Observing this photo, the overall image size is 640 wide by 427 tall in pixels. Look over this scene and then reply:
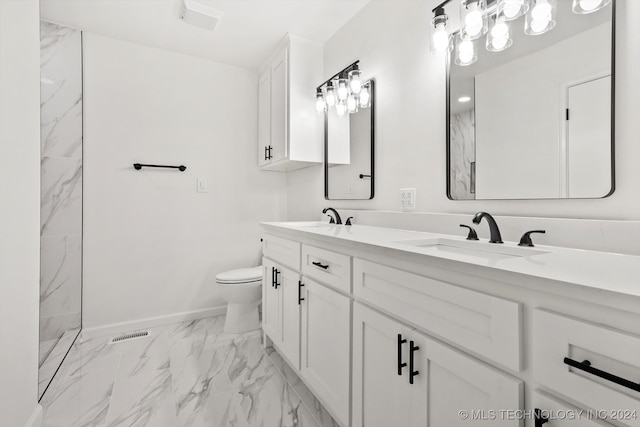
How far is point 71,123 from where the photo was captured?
2.20 metres

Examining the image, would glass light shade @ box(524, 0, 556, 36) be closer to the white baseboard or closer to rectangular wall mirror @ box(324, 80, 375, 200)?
rectangular wall mirror @ box(324, 80, 375, 200)

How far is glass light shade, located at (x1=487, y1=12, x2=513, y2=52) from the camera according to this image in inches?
45.1

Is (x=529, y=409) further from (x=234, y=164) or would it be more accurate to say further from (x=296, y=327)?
(x=234, y=164)

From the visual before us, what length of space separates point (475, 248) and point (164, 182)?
235 centimetres

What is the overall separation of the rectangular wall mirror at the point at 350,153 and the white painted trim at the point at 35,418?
6.27 feet

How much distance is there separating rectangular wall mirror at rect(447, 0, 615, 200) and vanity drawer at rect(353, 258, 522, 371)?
0.61 meters

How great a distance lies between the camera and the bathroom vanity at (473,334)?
1.72 ft

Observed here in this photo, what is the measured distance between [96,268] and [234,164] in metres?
1.34

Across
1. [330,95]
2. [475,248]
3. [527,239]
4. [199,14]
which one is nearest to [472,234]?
[475,248]

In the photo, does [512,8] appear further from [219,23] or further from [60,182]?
[60,182]

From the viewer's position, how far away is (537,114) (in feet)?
3.62

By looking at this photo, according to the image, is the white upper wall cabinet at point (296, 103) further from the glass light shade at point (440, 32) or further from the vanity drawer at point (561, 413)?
the vanity drawer at point (561, 413)

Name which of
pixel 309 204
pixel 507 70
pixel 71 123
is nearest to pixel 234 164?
pixel 309 204

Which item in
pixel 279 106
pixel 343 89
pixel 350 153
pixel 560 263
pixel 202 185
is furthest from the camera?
pixel 202 185
